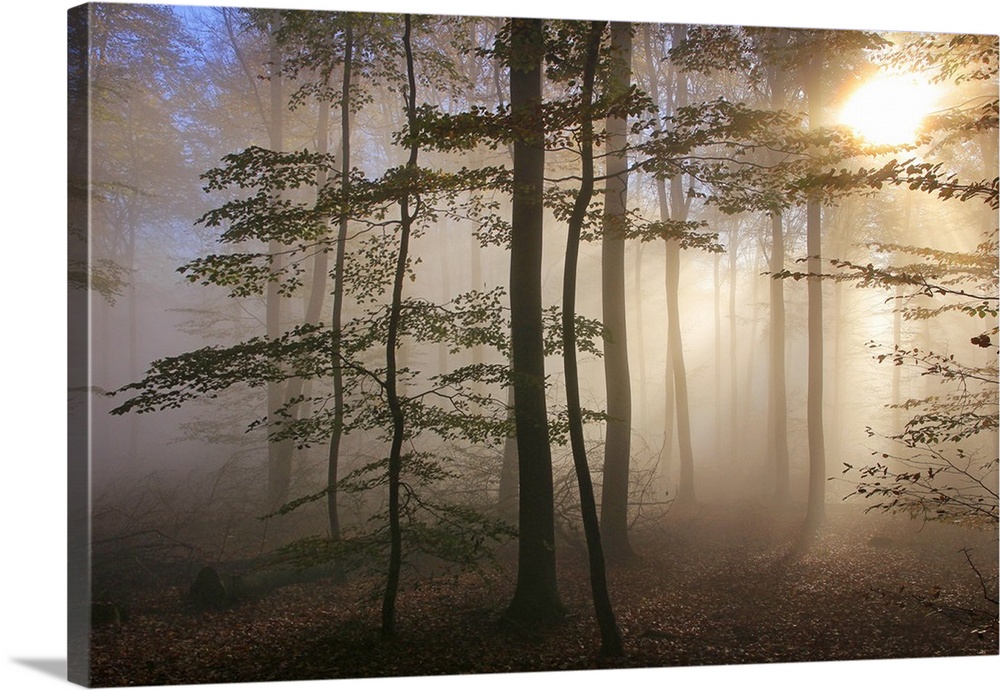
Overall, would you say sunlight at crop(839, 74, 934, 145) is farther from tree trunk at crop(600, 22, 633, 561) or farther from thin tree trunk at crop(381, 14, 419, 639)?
thin tree trunk at crop(381, 14, 419, 639)

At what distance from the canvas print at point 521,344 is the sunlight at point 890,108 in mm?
20

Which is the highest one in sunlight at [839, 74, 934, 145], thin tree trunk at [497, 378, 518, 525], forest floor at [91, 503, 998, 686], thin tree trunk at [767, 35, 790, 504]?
sunlight at [839, 74, 934, 145]

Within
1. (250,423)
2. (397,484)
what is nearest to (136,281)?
(250,423)

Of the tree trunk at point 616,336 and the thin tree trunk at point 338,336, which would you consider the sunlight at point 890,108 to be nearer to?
the tree trunk at point 616,336

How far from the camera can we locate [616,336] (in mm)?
5223

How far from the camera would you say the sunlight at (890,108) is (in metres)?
5.48

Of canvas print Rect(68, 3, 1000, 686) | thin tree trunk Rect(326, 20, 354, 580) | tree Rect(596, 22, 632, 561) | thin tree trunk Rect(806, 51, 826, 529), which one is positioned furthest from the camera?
thin tree trunk Rect(806, 51, 826, 529)

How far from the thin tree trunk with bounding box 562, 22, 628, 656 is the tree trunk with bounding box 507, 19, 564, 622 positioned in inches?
6.1

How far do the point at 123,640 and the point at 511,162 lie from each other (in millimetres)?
3229

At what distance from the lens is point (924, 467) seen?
5559 millimetres

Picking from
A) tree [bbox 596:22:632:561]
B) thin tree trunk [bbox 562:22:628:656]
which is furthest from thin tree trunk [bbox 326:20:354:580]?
tree [bbox 596:22:632:561]

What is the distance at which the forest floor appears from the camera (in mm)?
4688

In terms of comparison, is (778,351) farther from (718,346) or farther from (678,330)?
(678,330)

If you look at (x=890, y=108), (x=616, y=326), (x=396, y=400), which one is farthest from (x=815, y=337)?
(x=396, y=400)
